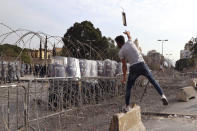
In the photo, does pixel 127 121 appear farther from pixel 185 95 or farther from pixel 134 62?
pixel 185 95

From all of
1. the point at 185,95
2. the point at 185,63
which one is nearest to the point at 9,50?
the point at 185,95

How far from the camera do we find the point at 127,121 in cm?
593

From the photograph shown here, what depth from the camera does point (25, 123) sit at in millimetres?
6008

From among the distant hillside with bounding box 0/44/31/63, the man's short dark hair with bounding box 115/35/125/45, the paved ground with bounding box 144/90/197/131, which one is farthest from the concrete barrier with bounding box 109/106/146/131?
the distant hillside with bounding box 0/44/31/63

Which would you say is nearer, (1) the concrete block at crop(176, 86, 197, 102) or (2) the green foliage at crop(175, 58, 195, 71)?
(1) the concrete block at crop(176, 86, 197, 102)

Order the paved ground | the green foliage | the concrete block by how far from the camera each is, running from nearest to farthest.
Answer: the paved ground → the concrete block → the green foliage

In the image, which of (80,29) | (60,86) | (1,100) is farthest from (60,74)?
(80,29)

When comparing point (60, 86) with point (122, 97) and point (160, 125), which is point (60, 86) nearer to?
point (160, 125)

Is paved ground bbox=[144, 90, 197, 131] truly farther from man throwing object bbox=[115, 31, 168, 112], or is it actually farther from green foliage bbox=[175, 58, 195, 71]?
green foliage bbox=[175, 58, 195, 71]

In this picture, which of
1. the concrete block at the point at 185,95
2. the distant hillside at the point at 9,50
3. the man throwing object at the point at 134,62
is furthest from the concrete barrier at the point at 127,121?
the concrete block at the point at 185,95

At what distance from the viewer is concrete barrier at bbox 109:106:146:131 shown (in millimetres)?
5535

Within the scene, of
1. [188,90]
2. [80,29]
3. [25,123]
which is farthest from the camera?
[80,29]

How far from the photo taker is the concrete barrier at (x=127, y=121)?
554 centimetres

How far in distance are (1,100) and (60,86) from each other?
1.52 m
